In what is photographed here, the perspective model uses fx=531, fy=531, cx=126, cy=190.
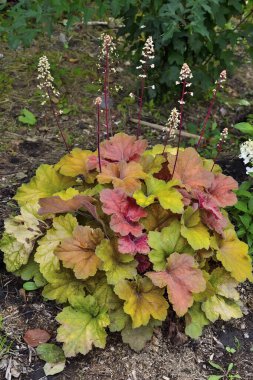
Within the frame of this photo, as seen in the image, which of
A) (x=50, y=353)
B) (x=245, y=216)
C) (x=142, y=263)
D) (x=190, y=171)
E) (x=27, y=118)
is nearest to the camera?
(x=50, y=353)

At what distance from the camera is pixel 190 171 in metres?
2.99

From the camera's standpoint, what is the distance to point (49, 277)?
2.73 metres

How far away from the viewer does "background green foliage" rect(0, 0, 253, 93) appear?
336 cm

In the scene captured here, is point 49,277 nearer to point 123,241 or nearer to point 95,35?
point 123,241

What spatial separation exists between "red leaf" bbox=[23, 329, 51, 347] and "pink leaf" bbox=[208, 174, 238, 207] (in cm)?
115

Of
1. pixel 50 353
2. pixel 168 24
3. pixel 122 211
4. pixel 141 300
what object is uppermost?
pixel 168 24

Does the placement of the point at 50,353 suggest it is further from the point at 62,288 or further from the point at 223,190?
the point at 223,190

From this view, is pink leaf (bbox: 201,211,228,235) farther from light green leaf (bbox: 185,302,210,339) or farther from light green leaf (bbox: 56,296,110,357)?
light green leaf (bbox: 56,296,110,357)

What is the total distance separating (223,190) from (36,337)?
4.22 feet

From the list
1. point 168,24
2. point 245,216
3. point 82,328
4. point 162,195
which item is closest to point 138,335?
point 82,328

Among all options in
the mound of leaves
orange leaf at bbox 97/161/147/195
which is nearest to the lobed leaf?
the mound of leaves

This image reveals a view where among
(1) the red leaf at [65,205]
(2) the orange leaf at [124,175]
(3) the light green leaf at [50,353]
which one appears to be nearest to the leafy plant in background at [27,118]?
(2) the orange leaf at [124,175]

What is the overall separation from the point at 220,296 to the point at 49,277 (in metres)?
0.93

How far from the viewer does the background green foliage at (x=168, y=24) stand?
3355 millimetres
